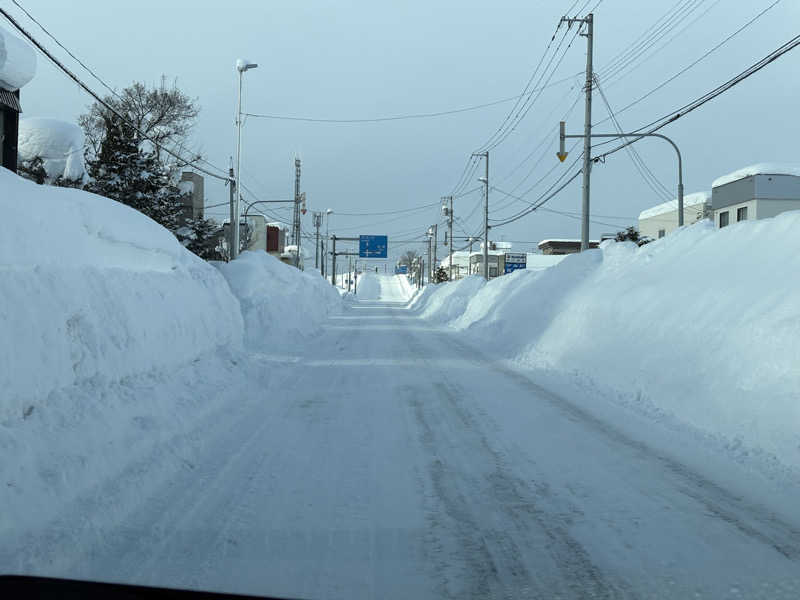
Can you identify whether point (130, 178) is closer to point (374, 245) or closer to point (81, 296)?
point (81, 296)

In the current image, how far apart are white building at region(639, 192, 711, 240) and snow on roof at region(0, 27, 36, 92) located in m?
47.0

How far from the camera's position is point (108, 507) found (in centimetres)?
463

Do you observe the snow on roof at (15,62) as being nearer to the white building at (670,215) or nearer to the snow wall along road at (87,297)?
the snow wall along road at (87,297)

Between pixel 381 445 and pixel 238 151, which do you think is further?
pixel 238 151

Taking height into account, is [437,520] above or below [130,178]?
below

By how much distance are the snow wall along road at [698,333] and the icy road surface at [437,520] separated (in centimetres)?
104

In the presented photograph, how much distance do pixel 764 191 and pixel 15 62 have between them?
116 ft

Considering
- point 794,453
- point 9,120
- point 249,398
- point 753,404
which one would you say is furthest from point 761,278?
point 9,120

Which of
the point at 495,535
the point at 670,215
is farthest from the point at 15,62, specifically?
the point at 670,215

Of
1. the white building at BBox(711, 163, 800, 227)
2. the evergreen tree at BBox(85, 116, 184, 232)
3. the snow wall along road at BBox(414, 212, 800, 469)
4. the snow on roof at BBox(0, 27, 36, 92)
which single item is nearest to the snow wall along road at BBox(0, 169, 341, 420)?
the snow wall along road at BBox(414, 212, 800, 469)

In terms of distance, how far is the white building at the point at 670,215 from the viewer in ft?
174

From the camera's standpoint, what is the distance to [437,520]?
4543mm

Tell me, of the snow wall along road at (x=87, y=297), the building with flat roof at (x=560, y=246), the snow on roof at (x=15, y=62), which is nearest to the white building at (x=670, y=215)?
the building with flat roof at (x=560, y=246)

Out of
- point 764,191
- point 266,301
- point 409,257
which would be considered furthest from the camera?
point 409,257
